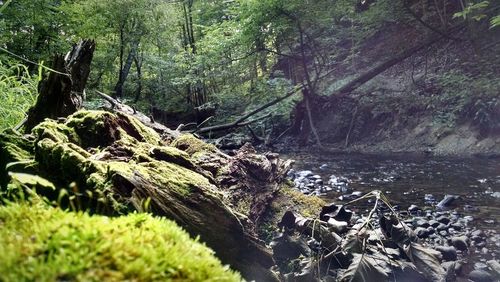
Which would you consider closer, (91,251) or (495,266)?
(91,251)

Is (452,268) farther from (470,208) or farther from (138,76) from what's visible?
(138,76)

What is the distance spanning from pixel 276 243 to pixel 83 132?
2.44 meters

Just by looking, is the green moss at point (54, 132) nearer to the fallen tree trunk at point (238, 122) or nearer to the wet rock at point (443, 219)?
the wet rock at point (443, 219)

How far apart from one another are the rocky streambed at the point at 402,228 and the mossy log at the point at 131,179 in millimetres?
855

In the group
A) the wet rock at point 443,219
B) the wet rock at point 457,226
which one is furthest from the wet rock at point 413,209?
the wet rock at point 457,226

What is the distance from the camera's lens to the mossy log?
2795mm

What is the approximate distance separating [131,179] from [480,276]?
13.6ft

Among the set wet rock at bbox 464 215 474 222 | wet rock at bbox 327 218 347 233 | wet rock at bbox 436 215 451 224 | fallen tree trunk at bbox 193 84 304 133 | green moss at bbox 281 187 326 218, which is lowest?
wet rock at bbox 464 215 474 222

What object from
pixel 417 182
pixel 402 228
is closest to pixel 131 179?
pixel 402 228

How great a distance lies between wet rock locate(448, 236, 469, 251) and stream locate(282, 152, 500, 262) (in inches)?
6.8

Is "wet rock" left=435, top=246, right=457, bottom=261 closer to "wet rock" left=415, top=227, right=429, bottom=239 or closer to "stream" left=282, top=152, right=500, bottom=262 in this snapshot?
"stream" left=282, top=152, right=500, bottom=262

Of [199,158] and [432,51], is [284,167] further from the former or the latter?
[432,51]

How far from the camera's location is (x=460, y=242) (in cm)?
555

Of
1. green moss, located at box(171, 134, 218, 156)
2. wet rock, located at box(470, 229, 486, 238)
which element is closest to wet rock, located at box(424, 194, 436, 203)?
wet rock, located at box(470, 229, 486, 238)
